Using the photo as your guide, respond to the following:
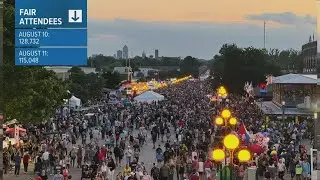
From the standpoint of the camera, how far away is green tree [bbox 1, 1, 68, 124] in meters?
23.8

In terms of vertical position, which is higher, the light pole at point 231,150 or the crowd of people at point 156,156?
the light pole at point 231,150

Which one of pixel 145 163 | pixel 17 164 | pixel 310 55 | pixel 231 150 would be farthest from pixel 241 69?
pixel 231 150

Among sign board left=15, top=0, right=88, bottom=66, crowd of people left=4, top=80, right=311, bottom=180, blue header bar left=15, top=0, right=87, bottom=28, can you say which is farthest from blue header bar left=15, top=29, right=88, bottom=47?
crowd of people left=4, top=80, right=311, bottom=180

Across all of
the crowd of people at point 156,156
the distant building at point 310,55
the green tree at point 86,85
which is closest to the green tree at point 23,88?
the crowd of people at point 156,156

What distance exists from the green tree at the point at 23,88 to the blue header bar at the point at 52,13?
7.32 metres

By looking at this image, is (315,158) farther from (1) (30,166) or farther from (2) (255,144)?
(1) (30,166)

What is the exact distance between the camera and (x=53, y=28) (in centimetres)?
1588

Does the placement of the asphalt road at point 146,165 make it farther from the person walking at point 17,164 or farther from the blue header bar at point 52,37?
the blue header bar at point 52,37

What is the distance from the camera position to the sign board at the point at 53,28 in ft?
52.1

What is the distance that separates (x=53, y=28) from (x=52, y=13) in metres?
0.36

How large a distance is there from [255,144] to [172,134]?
1824 centimetres

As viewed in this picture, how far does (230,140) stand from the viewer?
1622 centimetres

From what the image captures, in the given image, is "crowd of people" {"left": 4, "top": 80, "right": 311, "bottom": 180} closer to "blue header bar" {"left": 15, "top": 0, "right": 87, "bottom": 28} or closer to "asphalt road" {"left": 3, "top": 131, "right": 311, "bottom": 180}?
"asphalt road" {"left": 3, "top": 131, "right": 311, "bottom": 180}

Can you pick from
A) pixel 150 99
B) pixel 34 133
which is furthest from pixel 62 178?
pixel 150 99
